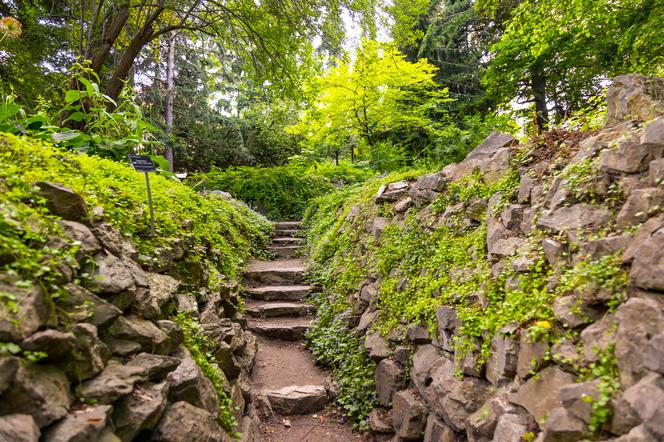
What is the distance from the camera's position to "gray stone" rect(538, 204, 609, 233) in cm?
258

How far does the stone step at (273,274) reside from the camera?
704cm

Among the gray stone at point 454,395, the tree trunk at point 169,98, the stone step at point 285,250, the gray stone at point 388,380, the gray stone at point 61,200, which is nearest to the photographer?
the gray stone at point 61,200

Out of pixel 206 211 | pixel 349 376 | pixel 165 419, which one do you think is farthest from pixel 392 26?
pixel 165 419

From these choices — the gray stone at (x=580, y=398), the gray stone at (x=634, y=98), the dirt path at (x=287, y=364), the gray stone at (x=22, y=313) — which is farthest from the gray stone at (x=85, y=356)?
the gray stone at (x=634, y=98)

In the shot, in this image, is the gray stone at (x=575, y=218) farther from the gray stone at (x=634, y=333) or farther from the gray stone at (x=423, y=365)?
the gray stone at (x=423, y=365)

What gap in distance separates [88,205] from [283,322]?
3.77 meters

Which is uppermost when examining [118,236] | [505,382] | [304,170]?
[304,170]

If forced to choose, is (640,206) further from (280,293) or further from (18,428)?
(280,293)

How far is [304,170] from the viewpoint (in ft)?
43.4

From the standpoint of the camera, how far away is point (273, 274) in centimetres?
718

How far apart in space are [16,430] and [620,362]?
2.72 m

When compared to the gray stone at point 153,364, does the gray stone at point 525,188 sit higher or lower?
higher

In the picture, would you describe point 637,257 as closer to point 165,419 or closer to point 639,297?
point 639,297

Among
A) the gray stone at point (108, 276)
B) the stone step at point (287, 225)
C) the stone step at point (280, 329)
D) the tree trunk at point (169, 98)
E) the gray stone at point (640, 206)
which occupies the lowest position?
the stone step at point (280, 329)
